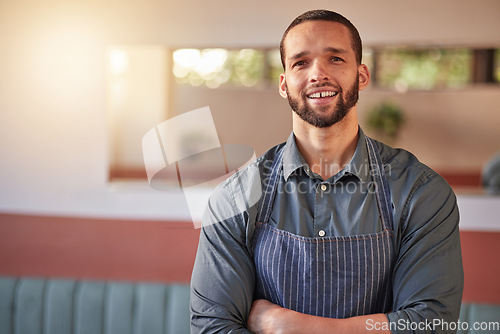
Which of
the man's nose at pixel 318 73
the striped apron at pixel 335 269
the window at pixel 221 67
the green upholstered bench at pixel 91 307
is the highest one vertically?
the window at pixel 221 67

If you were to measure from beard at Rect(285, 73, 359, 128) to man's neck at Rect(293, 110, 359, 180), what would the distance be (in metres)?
0.03

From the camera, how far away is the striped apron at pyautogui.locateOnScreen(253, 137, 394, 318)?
1242 millimetres

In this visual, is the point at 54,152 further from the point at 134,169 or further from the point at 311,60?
the point at 311,60

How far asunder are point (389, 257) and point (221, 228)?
0.40 metres

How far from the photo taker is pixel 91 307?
192 cm

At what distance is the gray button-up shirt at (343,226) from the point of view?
1198mm

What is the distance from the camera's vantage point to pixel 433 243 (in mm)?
1214

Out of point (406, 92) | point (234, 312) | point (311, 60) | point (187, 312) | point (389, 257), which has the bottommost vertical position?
point (187, 312)

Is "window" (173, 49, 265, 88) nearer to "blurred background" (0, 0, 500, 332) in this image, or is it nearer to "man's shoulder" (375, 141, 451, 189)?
"blurred background" (0, 0, 500, 332)

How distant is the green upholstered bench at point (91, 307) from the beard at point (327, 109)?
904mm

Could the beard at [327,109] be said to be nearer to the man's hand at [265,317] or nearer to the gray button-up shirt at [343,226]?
the gray button-up shirt at [343,226]

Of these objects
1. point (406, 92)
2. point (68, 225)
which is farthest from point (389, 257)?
point (406, 92)

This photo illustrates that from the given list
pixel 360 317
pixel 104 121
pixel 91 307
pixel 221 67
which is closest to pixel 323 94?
pixel 360 317

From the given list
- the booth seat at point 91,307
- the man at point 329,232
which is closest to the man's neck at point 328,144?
the man at point 329,232
